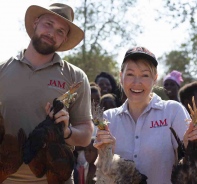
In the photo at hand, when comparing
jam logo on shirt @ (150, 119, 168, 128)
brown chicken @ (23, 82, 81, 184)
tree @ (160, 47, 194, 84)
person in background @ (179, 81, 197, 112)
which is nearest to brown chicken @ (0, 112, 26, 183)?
brown chicken @ (23, 82, 81, 184)

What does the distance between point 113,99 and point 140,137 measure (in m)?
4.65

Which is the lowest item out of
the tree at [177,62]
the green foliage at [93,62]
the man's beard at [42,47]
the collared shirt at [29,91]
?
the collared shirt at [29,91]

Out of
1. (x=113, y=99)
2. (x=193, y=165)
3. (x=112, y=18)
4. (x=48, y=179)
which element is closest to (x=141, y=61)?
(x=193, y=165)

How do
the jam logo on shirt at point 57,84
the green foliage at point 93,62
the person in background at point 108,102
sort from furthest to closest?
the green foliage at point 93,62
the person in background at point 108,102
the jam logo on shirt at point 57,84

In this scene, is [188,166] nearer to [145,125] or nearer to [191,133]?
[191,133]

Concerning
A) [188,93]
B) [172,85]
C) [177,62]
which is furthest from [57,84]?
[177,62]

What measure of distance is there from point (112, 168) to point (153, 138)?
0.44 m

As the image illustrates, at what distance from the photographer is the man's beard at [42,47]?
177 inches

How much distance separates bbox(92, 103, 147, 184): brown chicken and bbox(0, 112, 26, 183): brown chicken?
2.22 feet

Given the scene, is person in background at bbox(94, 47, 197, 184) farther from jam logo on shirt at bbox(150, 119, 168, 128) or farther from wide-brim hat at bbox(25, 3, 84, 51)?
wide-brim hat at bbox(25, 3, 84, 51)

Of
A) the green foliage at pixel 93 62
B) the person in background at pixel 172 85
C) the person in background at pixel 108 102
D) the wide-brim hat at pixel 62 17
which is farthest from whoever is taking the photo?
the green foliage at pixel 93 62

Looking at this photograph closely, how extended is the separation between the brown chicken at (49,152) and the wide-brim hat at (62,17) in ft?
3.33

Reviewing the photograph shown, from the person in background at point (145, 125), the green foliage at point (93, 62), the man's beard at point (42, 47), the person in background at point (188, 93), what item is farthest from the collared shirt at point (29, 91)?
the green foliage at point (93, 62)

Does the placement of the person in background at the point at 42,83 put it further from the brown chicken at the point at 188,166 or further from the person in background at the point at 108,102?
the person in background at the point at 108,102
